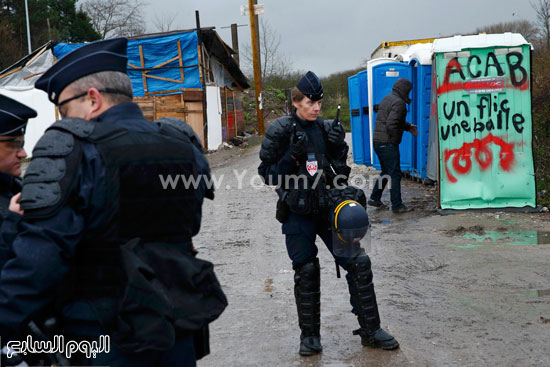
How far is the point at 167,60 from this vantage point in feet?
80.0

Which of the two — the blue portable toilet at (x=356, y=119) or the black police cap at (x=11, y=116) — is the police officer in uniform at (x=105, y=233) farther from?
the blue portable toilet at (x=356, y=119)

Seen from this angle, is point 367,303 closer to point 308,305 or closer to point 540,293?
point 308,305

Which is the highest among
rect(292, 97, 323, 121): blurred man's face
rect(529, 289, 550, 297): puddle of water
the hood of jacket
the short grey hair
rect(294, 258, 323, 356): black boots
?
the hood of jacket

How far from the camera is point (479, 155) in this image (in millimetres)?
9266

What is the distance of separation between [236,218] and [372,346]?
19.5 ft

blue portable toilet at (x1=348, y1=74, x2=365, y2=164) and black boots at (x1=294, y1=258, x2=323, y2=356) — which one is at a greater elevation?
blue portable toilet at (x1=348, y1=74, x2=365, y2=164)

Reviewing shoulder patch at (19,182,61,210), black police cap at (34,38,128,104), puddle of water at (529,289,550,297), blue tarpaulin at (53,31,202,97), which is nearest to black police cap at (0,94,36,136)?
black police cap at (34,38,128,104)

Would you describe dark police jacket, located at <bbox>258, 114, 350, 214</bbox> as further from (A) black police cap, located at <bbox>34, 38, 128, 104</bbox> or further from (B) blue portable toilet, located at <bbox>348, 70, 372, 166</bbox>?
(B) blue portable toilet, located at <bbox>348, 70, 372, 166</bbox>

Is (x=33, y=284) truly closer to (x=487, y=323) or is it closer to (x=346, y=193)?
(x=346, y=193)

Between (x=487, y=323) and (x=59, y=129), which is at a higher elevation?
(x=59, y=129)

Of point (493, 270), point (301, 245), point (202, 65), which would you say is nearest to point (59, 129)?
point (301, 245)

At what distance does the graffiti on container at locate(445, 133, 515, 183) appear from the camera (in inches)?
361

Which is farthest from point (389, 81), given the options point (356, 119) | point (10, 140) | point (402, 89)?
point (10, 140)

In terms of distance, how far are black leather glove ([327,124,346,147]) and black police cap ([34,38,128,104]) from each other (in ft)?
7.37
